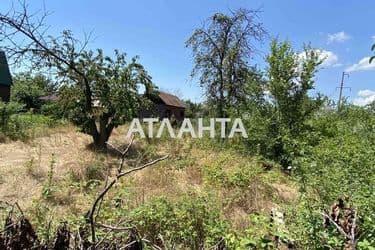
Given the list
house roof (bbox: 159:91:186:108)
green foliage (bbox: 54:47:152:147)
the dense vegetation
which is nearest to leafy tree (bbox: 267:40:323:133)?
the dense vegetation

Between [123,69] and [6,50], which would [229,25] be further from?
[6,50]

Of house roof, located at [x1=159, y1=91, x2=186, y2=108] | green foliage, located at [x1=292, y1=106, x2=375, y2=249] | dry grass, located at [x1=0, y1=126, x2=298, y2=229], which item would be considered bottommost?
dry grass, located at [x1=0, y1=126, x2=298, y2=229]

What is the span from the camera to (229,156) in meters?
7.90

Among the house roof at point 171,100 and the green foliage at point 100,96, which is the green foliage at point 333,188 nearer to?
the green foliage at point 100,96

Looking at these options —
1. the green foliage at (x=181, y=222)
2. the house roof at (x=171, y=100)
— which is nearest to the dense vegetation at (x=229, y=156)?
the green foliage at (x=181, y=222)

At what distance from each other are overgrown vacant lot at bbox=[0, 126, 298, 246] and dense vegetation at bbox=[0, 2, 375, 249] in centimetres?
2

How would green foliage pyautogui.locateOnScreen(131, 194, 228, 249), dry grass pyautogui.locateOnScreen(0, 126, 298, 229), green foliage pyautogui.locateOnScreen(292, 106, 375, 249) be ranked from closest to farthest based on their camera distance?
1. green foliage pyautogui.locateOnScreen(292, 106, 375, 249)
2. green foliage pyautogui.locateOnScreen(131, 194, 228, 249)
3. dry grass pyautogui.locateOnScreen(0, 126, 298, 229)

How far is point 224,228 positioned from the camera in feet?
10.6

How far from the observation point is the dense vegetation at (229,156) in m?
3.08

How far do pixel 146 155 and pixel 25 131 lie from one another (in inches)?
155

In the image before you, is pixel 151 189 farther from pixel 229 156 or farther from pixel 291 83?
pixel 291 83

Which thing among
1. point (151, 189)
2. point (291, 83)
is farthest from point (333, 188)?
point (291, 83)

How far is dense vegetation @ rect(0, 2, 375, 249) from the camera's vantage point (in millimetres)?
3078

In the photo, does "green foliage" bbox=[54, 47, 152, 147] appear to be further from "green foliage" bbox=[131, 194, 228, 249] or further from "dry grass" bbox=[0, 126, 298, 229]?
"green foliage" bbox=[131, 194, 228, 249]
